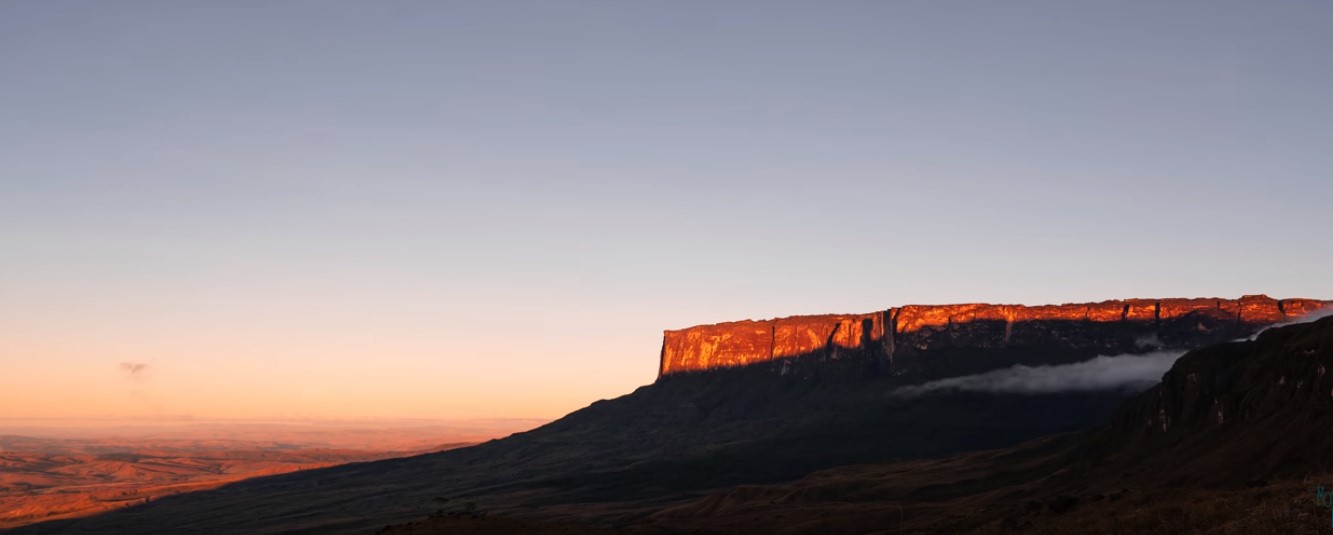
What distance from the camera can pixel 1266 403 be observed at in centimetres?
18375

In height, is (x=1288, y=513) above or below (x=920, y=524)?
above

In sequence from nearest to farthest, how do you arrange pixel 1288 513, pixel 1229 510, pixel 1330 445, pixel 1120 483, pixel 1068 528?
pixel 1288 513, pixel 1229 510, pixel 1068 528, pixel 1330 445, pixel 1120 483

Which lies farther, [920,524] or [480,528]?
[920,524]

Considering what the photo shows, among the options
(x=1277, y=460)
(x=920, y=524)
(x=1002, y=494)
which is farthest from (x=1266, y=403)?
(x=920, y=524)

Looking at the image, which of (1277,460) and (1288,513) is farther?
(1277,460)

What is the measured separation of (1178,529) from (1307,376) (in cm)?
13171

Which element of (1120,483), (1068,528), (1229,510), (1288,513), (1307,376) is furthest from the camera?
(1120,483)

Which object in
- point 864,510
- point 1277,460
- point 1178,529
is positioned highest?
point 1178,529

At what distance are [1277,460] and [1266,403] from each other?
23.9 m

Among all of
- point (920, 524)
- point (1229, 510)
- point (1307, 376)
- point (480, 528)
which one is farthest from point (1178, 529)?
point (1307, 376)

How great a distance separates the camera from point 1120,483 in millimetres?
189500

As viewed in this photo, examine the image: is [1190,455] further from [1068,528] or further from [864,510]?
[1068,528]

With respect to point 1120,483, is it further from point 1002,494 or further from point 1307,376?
point 1307,376

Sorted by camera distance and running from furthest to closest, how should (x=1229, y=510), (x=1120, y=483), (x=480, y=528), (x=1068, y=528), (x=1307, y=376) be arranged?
1. (x=1120, y=483)
2. (x=1307, y=376)
3. (x=480, y=528)
4. (x=1068, y=528)
5. (x=1229, y=510)
